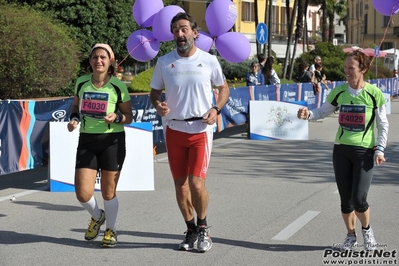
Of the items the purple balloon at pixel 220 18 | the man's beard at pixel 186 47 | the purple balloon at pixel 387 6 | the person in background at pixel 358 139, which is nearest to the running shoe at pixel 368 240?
the person in background at pixel 358 139

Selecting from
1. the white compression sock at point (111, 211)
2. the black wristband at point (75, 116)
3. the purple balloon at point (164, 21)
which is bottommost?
the white compression sock at point (111, 211)

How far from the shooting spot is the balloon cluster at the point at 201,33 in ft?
37.6

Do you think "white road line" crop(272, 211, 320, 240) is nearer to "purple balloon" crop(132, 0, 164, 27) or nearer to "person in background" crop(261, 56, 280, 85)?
"purple balloon" crop(132, 0, 164, 27)

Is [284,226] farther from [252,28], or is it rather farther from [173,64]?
[252,28]

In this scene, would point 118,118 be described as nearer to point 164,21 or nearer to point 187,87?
point 187,87

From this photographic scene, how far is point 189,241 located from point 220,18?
18.2 feet

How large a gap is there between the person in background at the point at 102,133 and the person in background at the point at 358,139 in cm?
166

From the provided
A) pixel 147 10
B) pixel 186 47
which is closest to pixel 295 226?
pixel 186 47

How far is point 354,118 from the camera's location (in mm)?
6488

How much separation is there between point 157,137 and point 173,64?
784cm

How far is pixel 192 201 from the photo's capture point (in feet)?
22.3

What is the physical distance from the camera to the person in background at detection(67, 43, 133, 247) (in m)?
6.87

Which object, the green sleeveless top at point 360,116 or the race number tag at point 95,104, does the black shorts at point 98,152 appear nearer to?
the race number tag at point 95,104

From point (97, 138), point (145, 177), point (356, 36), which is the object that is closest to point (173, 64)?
point (97, 138)
